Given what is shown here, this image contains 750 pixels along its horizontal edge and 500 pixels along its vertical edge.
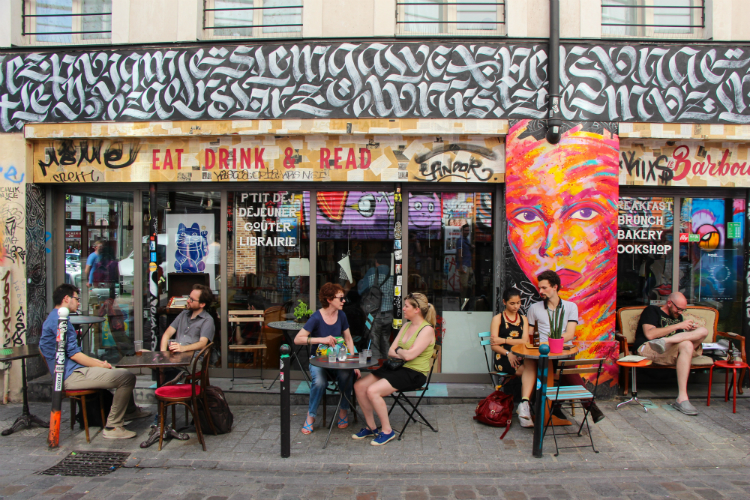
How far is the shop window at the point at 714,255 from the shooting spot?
22.5 ft

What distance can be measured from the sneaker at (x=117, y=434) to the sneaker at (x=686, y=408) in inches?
241

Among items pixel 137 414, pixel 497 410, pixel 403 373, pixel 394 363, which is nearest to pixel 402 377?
pixel 403 373

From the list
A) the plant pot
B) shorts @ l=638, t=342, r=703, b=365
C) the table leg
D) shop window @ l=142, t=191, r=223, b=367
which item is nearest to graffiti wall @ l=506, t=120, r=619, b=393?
shorts @ l=638, t=342, r=703, b=365

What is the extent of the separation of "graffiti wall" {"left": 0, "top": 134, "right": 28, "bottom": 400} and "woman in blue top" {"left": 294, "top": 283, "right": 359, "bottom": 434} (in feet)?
13.6

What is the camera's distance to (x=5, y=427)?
5.59 meters

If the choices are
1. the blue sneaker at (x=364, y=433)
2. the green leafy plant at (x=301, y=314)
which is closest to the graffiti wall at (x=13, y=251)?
the green leafy plant at (x=301, y=314)

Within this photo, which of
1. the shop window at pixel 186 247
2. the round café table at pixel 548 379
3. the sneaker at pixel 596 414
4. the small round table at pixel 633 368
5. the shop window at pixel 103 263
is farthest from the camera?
the shop window at pixel 103 263

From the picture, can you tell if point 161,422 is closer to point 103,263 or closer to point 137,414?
point 137,414

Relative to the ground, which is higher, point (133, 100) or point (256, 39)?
point (256, 39)

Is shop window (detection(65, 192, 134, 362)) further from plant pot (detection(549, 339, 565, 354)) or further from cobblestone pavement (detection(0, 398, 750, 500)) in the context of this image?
plant pot (detection(549, 339, 565, 354))

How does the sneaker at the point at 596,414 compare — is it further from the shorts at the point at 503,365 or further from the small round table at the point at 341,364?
the small round table at the point at 341,364

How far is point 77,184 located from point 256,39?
3.26 meters

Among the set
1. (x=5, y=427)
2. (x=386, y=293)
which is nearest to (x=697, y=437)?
(x=386, y=293)

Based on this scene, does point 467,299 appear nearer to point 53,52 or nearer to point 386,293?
point 386,293
